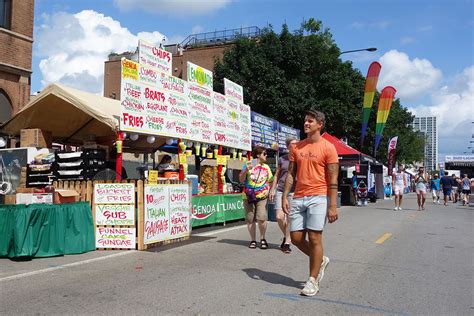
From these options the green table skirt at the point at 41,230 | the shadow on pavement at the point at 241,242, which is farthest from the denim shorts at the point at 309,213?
the green table skirt at the point at 41,230

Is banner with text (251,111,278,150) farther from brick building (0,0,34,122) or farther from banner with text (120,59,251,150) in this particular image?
brick building (0,0,34,122)

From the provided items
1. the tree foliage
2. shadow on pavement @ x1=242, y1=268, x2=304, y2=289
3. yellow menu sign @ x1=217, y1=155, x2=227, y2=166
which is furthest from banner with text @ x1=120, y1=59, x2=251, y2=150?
the tree foliage

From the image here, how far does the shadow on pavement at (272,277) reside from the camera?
5.66 metres

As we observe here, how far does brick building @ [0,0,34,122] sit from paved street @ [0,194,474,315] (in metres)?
10.1

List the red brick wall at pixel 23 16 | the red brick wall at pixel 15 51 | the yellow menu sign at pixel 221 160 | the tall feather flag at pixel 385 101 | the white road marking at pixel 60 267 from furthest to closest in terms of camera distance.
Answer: the tall feather flag at pixel 385 101, the red brick wall at pixel 23 16, the red brick wall at pixel 15 51, the yellow menu sign at pixel 221 160, the white road marking at pixel 60 267

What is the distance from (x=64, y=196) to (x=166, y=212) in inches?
75.0

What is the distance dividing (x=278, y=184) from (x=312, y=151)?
298 cm

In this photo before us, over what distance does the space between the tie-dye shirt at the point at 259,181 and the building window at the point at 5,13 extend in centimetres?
1170

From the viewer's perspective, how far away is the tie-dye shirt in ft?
27.4

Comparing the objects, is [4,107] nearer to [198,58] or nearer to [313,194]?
[313,194]

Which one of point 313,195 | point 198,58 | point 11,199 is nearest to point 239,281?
point 313,195

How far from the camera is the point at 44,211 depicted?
711 cm

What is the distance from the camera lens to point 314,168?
207 inches

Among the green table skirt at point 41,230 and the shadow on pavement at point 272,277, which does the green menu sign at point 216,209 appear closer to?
the green table skirt at point 41,230
